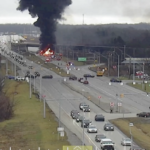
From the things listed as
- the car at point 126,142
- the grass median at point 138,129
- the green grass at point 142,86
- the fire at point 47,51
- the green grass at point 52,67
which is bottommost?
the grass median at point 138,129

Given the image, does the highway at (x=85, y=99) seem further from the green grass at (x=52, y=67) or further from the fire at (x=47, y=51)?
the fire at (x=47, y=51)

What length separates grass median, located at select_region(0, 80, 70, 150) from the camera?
3803 cm

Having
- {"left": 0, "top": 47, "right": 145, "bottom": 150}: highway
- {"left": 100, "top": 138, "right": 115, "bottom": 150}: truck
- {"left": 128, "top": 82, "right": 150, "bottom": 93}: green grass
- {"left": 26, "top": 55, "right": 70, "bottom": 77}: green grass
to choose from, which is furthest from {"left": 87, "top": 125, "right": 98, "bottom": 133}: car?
{"left": 26, "top": 55, "right": 70, "bottom": 77}: green grass

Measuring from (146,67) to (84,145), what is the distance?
247 ft

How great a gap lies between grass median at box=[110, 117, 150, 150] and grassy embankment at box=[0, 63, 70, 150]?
17.3 feet

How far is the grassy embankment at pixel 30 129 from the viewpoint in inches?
1497

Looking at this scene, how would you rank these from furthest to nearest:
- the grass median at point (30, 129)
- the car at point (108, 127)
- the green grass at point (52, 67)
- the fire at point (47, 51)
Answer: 1. the green grass at point (52, 67)
2. the fire at point (47, 51)
3. the car at point (108, 127)
4. the grass median at point (30, 129)

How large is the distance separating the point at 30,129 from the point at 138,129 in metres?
8.94

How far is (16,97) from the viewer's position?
67125 millimetres

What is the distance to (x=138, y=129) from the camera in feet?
150

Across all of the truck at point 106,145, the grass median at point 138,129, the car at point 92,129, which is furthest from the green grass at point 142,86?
the truck at point 106,145

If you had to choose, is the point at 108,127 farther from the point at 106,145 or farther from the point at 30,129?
the point at 106,145

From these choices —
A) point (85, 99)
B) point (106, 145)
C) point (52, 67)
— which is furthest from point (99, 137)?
point (52, 67)

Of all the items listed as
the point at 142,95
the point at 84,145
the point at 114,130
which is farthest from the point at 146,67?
the point at 84,145
